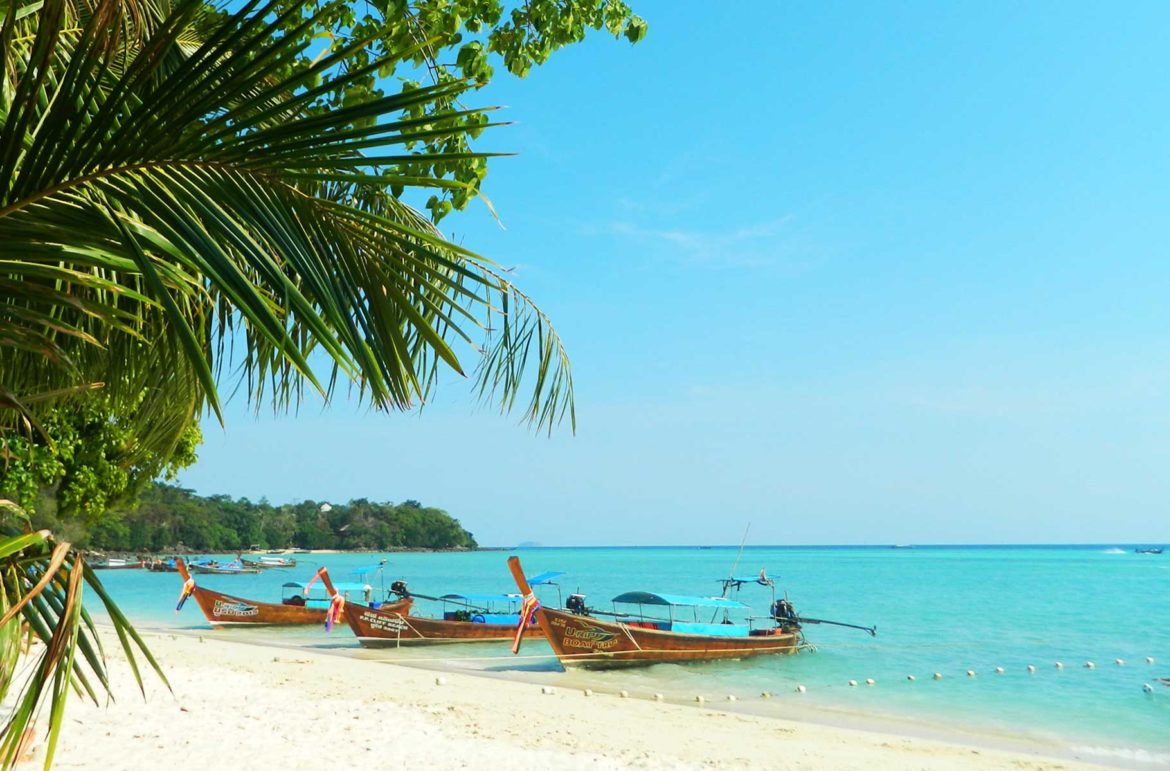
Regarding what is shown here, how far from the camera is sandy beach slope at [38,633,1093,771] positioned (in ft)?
21.4

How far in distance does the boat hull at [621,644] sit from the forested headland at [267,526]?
45.2m

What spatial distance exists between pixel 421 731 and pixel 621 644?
9237 millimetres

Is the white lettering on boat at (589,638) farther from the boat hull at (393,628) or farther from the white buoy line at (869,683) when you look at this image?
the boat hull at (393,628)

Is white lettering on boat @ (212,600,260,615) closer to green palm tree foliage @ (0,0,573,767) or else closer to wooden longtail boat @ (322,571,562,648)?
wooden longtail boat @ (322,571,562,648)

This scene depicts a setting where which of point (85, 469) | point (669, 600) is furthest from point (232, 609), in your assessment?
point (85, 469)

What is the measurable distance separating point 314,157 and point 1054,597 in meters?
51.6

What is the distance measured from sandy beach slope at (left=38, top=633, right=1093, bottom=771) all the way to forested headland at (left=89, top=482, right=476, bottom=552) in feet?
157

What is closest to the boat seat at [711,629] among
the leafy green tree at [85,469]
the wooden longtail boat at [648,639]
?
the wooden longtail boat at [648,639]

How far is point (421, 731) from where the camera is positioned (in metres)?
7.99

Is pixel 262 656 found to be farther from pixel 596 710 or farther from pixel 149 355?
pixel 149 355

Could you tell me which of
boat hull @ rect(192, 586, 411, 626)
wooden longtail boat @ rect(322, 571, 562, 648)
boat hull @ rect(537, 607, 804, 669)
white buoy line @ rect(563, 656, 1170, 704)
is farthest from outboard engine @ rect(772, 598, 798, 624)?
boat hull @ rect(192, 586, 411, 626)

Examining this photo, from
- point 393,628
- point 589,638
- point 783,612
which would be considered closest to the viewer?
point 589,638

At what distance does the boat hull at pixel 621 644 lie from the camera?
16.4 m

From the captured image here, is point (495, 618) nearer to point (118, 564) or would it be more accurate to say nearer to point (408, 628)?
point (408, 628)
